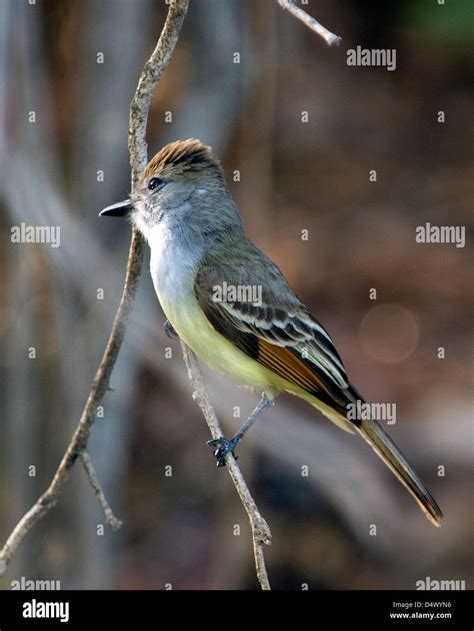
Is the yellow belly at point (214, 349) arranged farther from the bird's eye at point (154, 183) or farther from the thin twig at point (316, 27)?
the thin twig at point (316, 27)

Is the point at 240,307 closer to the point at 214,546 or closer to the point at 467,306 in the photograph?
the point at 214,546

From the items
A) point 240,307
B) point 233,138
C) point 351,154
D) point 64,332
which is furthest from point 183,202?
point 351,154

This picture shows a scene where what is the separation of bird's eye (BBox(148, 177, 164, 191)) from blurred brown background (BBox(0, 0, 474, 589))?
166cm

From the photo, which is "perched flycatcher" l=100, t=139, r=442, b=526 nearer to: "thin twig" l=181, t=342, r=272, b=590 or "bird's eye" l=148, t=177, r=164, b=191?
"bird's eye" l=148, t=177, r=164, b=191

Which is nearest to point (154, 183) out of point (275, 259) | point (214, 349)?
point (214, 349)

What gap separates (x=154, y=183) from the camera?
4.91m

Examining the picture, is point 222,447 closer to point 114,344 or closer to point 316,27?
point 114,344

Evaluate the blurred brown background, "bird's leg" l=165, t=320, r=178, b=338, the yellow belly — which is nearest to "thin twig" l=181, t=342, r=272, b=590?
the yellow belly

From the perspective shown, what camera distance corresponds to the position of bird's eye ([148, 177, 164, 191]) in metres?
4.90

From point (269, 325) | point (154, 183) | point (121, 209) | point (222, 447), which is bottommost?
point (222, 447)

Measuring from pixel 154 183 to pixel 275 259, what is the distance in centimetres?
502

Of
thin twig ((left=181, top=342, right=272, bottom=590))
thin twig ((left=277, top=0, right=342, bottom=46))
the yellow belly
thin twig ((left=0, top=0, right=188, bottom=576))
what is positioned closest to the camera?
thin twig ((left=277, top=0, right=342, bottom=46))

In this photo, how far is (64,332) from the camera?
659 cm

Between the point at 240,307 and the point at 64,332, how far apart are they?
2.07 m
